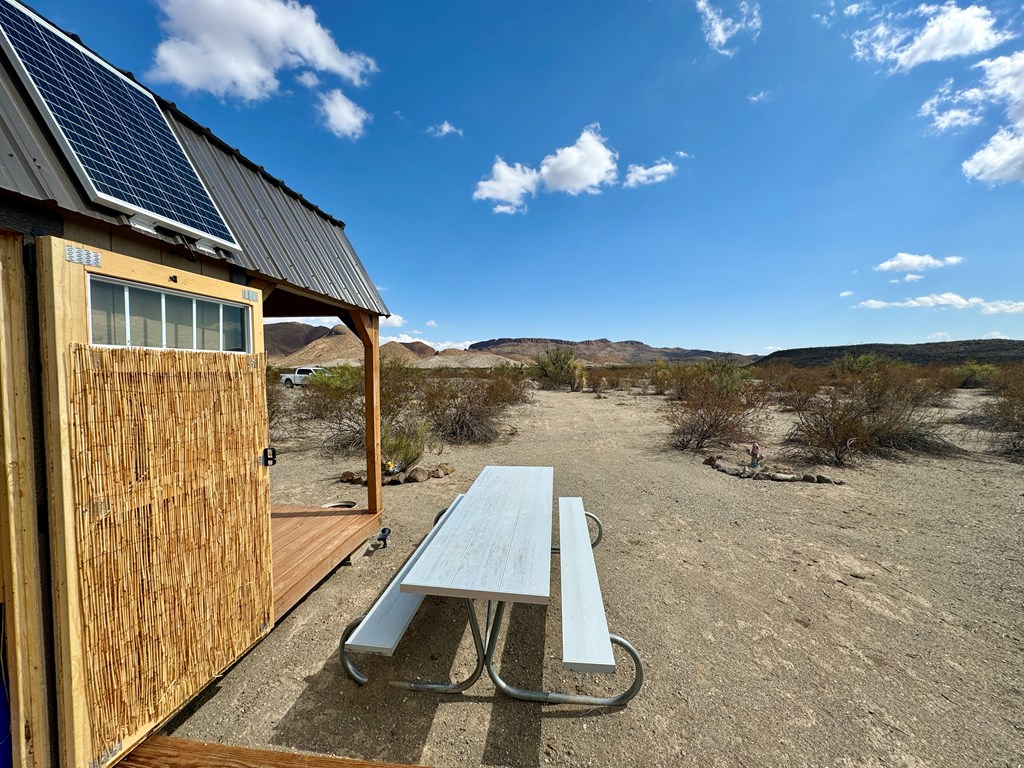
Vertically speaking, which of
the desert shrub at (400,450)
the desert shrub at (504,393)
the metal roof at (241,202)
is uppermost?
the metal roof at (241,202)

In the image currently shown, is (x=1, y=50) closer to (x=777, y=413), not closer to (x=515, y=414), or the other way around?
(x=515, y=414)

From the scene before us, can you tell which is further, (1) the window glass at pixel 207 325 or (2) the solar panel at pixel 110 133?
(1) the window glass at pixel 207 325

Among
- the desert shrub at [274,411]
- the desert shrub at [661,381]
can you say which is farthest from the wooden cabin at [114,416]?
the desert shrub at [661,381]

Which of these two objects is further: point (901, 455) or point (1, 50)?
point (901, 455)

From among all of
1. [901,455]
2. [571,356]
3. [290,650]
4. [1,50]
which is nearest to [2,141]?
[1,50]

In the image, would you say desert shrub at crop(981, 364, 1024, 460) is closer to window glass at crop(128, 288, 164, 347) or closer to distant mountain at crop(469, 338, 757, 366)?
window glass at crop(128, 288, 164, 347)

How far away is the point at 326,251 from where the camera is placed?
3654 mm

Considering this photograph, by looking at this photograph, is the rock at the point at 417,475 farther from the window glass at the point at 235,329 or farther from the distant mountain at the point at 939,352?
the distant mountain at the point at 939,352

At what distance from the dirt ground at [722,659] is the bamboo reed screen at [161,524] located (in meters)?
0.42

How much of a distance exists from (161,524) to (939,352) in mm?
53672

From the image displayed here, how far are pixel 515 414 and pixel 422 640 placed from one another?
10144 millimetres

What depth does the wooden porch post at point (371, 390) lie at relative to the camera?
3.86m

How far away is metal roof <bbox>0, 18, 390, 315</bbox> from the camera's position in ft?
4.56

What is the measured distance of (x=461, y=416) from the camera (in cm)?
943
